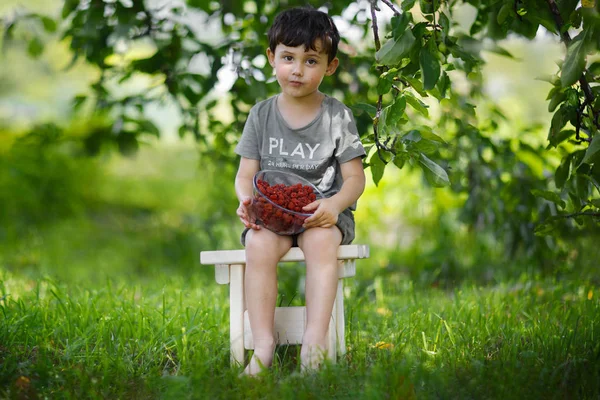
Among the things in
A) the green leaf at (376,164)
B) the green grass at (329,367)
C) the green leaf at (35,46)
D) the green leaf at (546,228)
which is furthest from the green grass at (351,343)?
the green leaf at (35,46)

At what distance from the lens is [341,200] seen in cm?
185

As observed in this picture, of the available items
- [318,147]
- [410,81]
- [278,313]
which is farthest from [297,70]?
[278,313]

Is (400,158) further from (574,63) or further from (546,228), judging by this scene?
(546,228)

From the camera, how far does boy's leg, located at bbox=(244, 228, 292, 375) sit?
72.2 inches

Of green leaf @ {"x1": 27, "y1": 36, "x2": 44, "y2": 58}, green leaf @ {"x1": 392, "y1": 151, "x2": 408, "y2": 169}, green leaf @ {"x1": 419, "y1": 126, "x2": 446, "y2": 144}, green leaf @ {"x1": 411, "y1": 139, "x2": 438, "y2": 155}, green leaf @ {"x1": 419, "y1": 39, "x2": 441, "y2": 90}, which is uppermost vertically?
green leaf @ {"x1": 27, "y1": 36, "x2": 44, "y2": 58}

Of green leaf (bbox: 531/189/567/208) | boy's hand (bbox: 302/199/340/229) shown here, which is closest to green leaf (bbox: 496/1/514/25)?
green leaf (bbox: 531/189/567/208)

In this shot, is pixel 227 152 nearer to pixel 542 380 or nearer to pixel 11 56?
pixel 542 380

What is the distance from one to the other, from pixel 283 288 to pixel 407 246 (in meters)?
1.69

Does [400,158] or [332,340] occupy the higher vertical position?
[400,158]

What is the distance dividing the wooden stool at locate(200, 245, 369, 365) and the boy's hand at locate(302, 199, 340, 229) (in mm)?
90

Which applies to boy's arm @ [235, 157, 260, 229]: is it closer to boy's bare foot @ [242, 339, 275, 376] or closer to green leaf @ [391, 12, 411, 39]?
boy's bare foot @ [242, 339, 275, 376]

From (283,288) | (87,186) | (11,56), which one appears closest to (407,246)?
(283,288)

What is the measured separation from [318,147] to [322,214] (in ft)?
0.80

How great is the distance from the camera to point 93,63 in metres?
2.83
